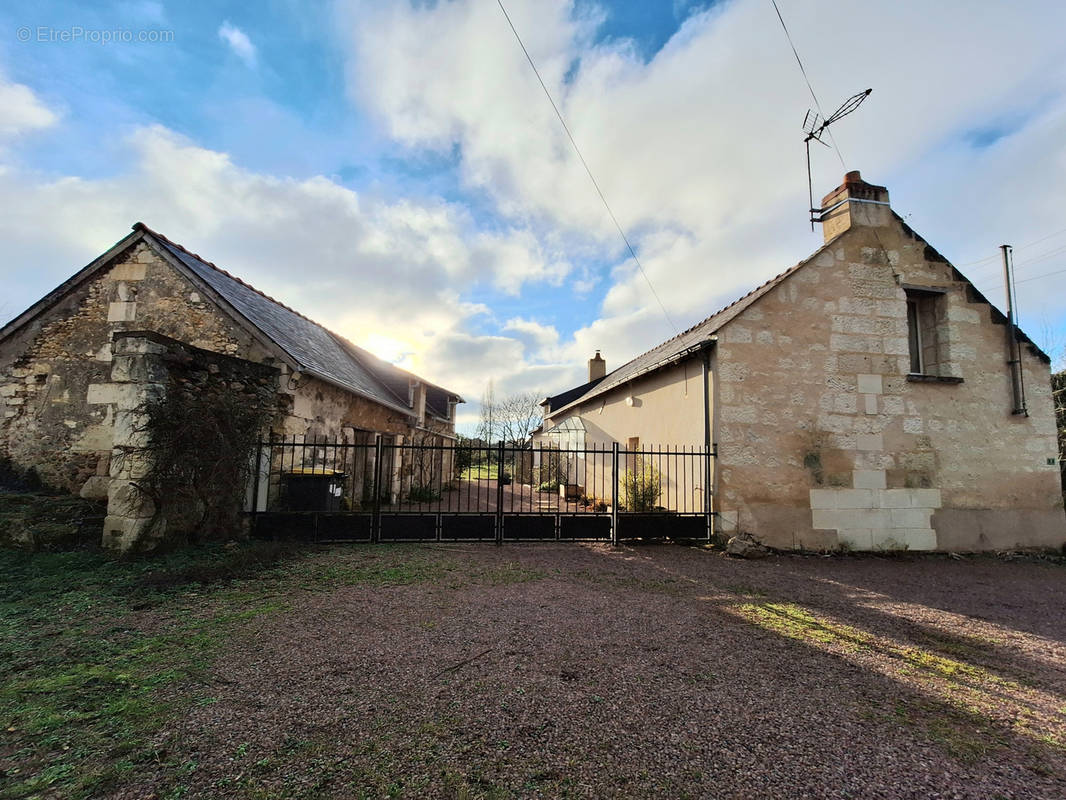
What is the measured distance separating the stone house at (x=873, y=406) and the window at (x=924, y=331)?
2cm

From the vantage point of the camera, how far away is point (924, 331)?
890cm

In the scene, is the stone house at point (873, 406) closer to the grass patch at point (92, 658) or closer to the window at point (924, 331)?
the window at point (924, 331)

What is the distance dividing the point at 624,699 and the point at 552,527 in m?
4.95

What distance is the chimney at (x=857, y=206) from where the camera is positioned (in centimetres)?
851

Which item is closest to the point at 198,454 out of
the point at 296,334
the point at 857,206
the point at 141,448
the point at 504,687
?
the point at 141,448

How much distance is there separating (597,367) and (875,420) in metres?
A: 17.4

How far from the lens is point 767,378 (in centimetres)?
784

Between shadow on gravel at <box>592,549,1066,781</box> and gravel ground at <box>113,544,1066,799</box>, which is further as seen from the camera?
shadow on gravel at <box>592,549,1066,781</box>

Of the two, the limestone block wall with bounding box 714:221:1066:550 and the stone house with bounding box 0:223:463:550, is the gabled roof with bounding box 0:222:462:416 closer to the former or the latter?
the stone house with bounding box 0:223:463:550

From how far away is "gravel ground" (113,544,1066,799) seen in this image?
2.12 m

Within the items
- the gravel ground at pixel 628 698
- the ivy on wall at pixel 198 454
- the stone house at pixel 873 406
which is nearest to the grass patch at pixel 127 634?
the gravel ground at pixel 628 698

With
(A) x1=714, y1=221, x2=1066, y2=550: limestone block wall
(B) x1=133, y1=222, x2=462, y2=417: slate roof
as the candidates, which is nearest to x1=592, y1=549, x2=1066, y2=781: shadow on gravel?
(A) x1=714, y1=221, x2=1066, y2=550: limestone block wall

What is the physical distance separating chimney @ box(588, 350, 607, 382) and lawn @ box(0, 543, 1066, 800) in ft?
65.4

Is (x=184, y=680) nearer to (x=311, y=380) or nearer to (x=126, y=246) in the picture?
Answer: (x=311, y=380)
